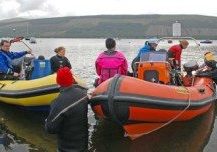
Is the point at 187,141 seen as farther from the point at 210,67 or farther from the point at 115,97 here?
the point at 210,67

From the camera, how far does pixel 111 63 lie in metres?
9.09

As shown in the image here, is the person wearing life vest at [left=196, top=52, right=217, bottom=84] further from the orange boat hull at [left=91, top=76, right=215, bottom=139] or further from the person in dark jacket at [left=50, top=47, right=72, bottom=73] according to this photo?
the person in dark jacket at [left=50, top=47, right=72, bottom=73]

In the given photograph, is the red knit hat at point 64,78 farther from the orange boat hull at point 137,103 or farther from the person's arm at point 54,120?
the orange boat hull at point 137,103

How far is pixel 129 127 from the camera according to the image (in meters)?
7.77

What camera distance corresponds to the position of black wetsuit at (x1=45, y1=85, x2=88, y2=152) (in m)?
5.46

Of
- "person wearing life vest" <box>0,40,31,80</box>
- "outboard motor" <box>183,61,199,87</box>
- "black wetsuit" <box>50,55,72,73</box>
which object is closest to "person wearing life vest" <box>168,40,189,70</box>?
"outboard motor" <box>183,61,199,87</box>

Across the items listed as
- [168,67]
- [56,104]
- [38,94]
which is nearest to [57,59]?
[38,94]

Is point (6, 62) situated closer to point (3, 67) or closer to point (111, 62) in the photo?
point (3, 67)

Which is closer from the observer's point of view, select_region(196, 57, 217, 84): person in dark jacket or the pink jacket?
the pink jacket

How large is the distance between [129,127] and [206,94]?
2668mm

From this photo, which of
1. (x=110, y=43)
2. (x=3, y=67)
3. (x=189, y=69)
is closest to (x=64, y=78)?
(x=110, y=43)

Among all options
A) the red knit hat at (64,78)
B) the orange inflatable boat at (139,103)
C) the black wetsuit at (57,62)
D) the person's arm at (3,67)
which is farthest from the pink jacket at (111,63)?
the red knit hat at (64,78)

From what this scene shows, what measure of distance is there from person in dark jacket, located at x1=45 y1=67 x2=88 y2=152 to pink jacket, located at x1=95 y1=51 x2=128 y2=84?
3370 millimetres

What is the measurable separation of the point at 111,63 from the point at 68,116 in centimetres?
372
